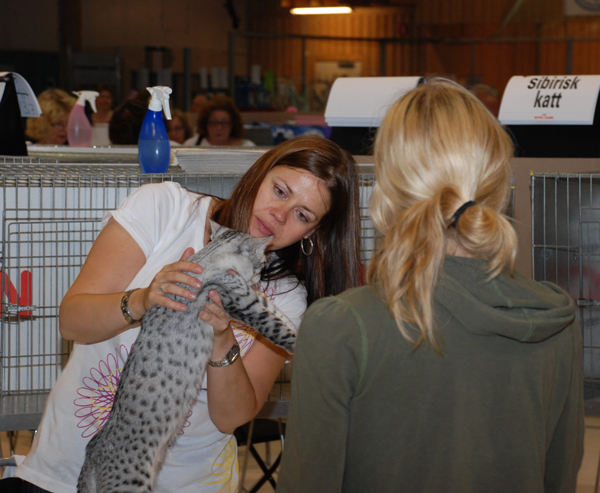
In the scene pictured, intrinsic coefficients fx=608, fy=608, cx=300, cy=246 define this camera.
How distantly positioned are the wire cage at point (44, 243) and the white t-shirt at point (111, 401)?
40cm

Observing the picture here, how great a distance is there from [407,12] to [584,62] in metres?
2.66

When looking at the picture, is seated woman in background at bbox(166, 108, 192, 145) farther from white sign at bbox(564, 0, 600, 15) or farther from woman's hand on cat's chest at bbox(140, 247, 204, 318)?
white sign at bbox(564, 0, 600, 15)

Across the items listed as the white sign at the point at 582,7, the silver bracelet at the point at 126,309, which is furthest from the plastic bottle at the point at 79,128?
the white sign at the point at 582,7

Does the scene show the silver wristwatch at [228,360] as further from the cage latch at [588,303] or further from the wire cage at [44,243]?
the cage latch at [588,303]

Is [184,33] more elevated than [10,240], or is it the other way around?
[184,33]

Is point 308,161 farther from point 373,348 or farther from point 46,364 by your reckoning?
point 46,364

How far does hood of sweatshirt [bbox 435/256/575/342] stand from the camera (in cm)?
78

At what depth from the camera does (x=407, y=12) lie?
9242 mm

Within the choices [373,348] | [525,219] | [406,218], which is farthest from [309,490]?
[525,219]

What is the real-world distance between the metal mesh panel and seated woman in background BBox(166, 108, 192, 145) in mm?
3507

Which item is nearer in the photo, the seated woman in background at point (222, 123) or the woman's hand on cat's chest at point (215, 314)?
the woman's hand on cat's chest at point (215, 314)

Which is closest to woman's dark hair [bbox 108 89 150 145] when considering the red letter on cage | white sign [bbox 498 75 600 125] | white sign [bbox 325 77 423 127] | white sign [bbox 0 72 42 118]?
white sign [bbox 0 72 42 118]

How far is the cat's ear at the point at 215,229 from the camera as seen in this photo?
4.31 ft

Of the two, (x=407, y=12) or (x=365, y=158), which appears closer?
(x=365, y=158)
